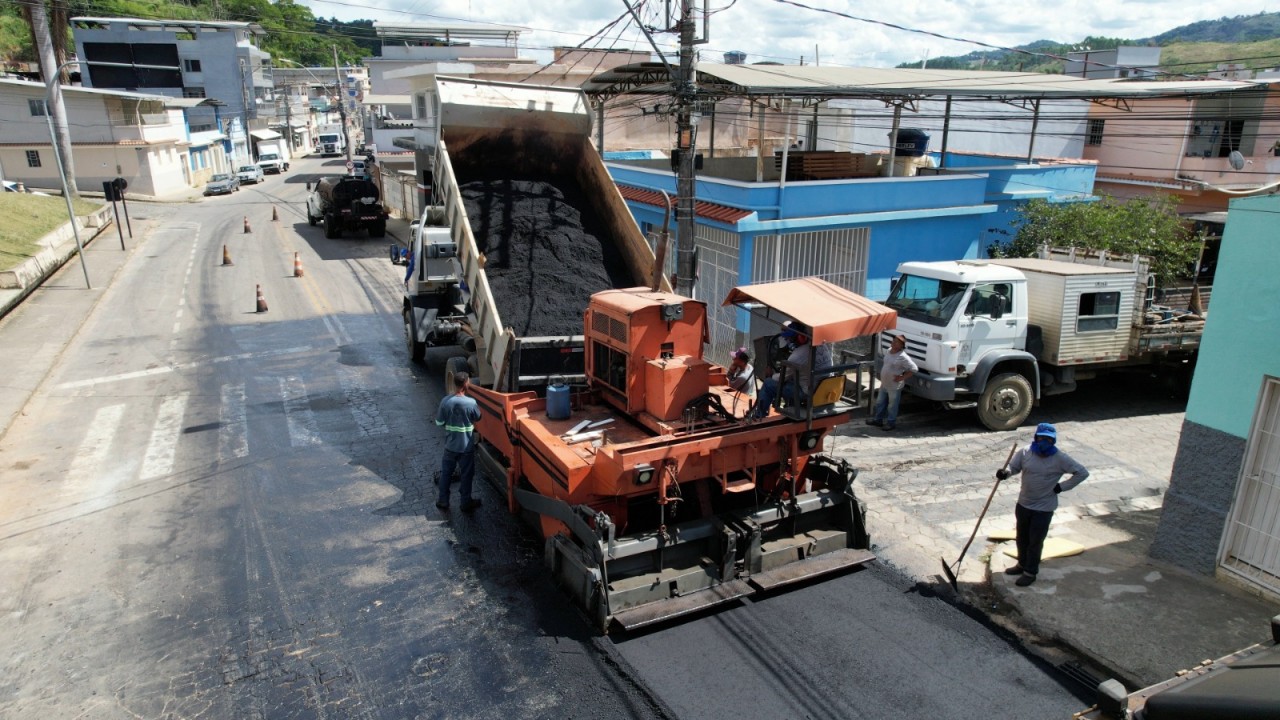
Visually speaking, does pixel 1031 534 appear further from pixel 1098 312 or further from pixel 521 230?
pixel 521 230

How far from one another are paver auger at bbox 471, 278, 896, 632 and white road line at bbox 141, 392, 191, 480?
492 cm

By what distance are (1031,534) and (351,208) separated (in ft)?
86.4

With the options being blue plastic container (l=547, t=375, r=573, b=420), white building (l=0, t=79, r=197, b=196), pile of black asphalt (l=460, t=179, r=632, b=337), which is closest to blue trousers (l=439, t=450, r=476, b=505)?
blue plastic container (l=547, t=375, r=573, b=420)

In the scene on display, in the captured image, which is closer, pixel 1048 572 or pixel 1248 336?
pixel 1248 336

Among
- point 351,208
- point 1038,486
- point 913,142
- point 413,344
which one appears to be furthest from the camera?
point 351,208

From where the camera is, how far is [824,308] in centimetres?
702

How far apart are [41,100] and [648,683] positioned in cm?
4651

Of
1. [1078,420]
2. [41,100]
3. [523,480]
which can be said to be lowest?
[1078,420]

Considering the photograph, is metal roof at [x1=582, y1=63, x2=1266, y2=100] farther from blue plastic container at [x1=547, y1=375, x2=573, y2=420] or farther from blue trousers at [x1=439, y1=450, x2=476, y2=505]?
blue trousers at [x1=439, y1=450, x2=476, y2=505]

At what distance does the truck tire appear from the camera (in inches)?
565

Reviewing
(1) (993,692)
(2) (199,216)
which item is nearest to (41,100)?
(2) (199,216)

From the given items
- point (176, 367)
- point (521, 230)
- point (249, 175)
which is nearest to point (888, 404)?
point (521, 230)

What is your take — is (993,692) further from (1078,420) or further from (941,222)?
(941,222)

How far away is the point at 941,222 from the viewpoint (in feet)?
55.9
